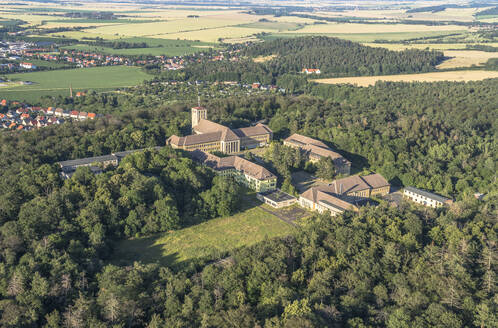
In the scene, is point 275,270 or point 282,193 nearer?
point 275,270

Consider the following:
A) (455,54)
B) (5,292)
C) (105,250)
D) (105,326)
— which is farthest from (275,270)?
(455,54)

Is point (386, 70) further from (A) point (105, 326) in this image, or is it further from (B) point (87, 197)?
(A) point (105, 326)

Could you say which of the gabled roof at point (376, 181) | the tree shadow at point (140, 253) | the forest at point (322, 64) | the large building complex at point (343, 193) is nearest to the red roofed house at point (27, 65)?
the forest at point (322, 64)

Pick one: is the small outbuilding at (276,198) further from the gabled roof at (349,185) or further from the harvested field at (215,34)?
the harvested field at (215,34)

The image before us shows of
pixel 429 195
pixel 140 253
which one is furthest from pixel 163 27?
pixel 140 253

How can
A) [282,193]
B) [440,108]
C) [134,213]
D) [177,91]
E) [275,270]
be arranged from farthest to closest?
[177,91]
[440,108]
[282,193]
[134,213]
[275,270]

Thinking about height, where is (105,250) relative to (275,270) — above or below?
below

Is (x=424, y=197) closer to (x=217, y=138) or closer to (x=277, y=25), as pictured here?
(x=217, y=138)
